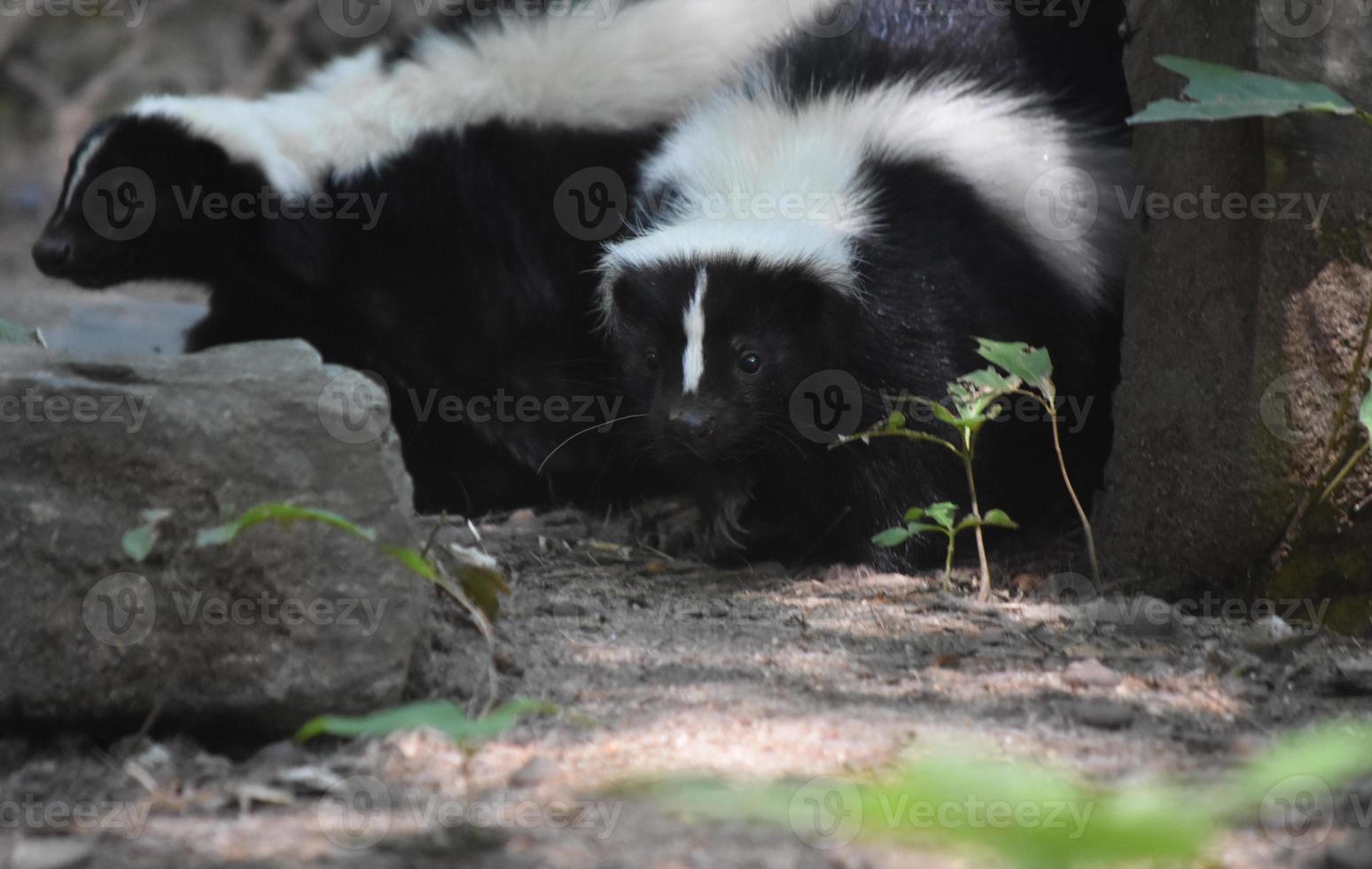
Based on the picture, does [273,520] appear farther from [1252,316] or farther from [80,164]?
[80,164]

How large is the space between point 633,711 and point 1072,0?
3.25m

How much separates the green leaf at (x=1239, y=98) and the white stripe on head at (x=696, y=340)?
137cm

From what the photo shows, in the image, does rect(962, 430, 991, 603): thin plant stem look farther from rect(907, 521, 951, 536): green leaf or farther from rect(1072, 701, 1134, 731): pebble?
rect(1072, 701, 1134, 731): pebble

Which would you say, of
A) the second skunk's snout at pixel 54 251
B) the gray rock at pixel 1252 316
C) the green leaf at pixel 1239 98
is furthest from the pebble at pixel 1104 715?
the second skunk's snout at pixel 54 251

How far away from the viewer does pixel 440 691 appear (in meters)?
2.93

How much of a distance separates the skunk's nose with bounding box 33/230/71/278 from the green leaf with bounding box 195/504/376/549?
A: 9.93ft

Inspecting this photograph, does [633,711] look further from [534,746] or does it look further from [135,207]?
[135,207]

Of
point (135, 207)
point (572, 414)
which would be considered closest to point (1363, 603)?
point (572, 414)

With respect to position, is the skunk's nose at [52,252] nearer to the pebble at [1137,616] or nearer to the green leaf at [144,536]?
the green leaf at [144,536]

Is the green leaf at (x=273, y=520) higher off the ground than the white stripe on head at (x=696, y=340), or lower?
lower

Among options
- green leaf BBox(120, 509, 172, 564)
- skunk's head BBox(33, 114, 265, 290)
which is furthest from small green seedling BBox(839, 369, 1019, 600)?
skunk's head BBox(33, 114, 265, 290)

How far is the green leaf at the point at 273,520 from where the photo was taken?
256 centimetres

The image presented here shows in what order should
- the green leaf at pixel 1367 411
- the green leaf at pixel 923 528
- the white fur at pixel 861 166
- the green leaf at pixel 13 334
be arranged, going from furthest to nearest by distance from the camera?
the white fur at pixel 861 166 < the green leaf at pixel 923 528 < the green leaf at pixel 13 334 < the green leaf at pixel 1367 411

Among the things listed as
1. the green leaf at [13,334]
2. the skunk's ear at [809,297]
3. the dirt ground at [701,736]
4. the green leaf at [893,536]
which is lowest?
the dirt ground at [701,736]
